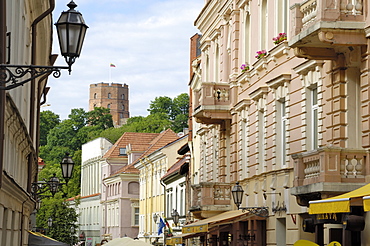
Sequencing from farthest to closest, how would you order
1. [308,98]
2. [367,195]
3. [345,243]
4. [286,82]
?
[286,82], [308,98], [345,243], [367,195]

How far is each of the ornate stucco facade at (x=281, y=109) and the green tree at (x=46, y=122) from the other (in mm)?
106471

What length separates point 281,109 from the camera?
23703mm

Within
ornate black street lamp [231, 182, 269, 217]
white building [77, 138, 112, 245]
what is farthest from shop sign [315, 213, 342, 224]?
Answer: white building [77, 138, 112, 245]

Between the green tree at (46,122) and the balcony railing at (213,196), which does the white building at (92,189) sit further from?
the balcony railing at (213,196)

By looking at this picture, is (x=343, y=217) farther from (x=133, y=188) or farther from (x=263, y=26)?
(x=133, y=188)

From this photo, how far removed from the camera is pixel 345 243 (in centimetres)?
1689

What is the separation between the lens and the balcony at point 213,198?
30.5 meters

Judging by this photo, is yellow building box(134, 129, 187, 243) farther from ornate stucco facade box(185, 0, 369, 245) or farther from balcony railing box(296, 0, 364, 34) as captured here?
balcony railing box(296, 0, 364, 34)

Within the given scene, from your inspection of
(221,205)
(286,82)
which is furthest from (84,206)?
(286,82)

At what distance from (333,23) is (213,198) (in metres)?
15.4

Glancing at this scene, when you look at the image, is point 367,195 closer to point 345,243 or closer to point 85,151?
point 345,243

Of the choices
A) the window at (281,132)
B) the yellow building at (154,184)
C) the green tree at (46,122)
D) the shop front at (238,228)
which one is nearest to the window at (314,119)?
the window at (281,132)

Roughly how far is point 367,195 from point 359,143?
199 inches

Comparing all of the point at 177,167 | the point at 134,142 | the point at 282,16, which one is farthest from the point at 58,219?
the point at 282,16
